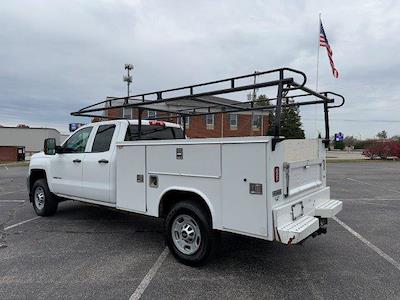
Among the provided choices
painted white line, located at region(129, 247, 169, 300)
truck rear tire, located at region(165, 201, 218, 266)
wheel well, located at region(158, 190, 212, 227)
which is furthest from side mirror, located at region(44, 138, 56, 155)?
truck rear tire, located at region(165, 201, 218, 266)

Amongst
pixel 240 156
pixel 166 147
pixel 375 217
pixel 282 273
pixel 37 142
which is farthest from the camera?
pixel 37 142

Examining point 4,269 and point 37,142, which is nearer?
point 4,269

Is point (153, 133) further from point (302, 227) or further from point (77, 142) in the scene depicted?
point (302, 227)

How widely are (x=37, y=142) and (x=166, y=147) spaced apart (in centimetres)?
6817

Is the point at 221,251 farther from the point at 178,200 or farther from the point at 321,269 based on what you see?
the point at 321,269

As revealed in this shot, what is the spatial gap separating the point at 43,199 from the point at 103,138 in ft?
8.56

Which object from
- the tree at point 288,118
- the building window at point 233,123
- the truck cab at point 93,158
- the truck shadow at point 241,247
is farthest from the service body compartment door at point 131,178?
the building window at point 233,123

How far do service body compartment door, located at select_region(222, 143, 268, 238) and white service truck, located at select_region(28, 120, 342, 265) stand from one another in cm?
1

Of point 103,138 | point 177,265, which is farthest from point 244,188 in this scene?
point 103,138

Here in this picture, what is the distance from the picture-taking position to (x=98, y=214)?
27.3ft

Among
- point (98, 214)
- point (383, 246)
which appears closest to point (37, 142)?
point (98, 214)

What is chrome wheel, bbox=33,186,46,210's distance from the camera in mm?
7966

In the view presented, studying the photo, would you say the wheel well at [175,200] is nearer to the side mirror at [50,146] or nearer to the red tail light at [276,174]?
the red tail light at [276,174]

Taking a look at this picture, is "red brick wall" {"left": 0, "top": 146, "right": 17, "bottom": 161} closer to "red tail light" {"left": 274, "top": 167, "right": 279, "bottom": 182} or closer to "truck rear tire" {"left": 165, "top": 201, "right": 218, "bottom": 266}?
"truck rear tire" {"left": 165, "top": 201, "right": 218, "bottom": 266}
